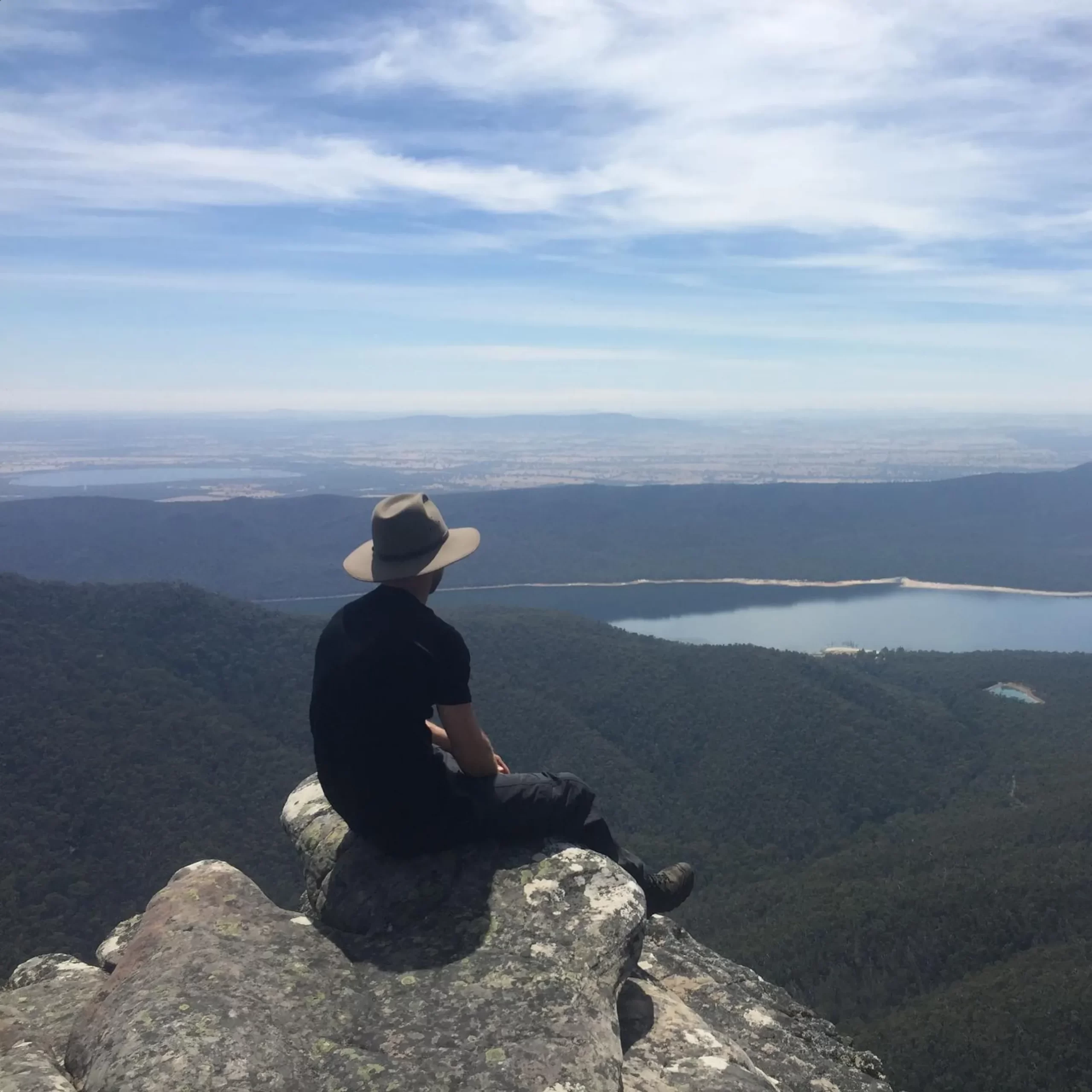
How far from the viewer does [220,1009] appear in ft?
13.1

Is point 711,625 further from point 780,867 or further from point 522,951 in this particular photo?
point 522,951

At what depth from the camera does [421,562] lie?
516 cm

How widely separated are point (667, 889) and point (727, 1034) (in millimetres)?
934

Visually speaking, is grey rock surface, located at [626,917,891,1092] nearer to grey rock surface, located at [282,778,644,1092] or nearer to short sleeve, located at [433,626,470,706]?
grey rock surface, located at [282,778,644,1092]

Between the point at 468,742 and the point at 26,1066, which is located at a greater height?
the point at 468,742

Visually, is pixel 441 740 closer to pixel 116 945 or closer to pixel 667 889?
pixel 667 889

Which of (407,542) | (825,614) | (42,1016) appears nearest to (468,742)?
(407,542)

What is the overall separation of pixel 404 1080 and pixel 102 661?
44.9 meters

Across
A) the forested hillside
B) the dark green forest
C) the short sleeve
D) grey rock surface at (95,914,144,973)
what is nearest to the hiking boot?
the short sleeve

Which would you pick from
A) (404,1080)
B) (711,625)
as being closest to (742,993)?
(404,1080)

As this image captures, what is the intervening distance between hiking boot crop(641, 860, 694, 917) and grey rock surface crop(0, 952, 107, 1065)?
128 inches

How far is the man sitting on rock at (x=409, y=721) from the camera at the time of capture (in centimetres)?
494

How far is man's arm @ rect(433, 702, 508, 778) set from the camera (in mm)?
5039

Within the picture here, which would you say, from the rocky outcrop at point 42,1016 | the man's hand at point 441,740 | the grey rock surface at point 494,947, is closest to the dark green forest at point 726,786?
the grey rock surface at point 494,947
